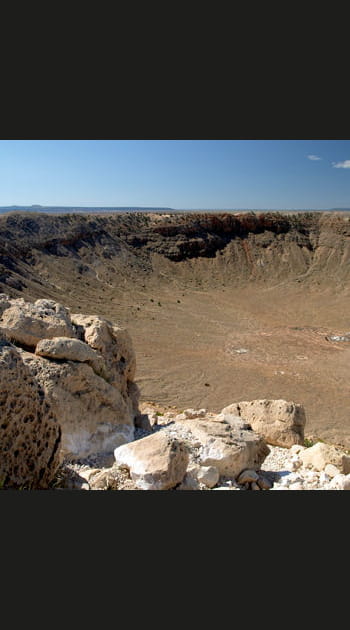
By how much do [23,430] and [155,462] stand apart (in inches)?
69.6

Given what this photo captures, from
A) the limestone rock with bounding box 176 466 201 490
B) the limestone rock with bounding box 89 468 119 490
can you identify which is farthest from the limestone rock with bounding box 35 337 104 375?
the limestone rock with bounding box 176 466 201 490

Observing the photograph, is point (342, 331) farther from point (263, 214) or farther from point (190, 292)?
point (263, 214)

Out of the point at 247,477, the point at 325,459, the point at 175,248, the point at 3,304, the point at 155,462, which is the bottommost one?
the point at 325,459

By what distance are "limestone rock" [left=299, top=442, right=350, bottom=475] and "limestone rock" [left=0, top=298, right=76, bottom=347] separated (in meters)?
4.55

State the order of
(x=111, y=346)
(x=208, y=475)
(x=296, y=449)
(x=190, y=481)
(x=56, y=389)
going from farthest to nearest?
(x=111, y=346)
(x=296, y=449)
(x=56, y=389)
(x=208, y=475)
(x=190, y=481)

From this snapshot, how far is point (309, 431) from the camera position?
14.5 m

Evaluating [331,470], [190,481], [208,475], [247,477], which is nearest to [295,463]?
[331,470]

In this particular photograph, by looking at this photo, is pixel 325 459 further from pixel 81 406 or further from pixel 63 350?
pixel 63 350

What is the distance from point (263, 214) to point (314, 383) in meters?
31.8

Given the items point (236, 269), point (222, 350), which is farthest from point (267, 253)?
point (222, 350)

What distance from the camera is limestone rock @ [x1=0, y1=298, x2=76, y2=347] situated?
6.84 meters

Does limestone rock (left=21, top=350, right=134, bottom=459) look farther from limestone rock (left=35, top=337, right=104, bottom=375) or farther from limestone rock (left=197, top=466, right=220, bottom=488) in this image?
limestone rock (left=197, top=466, right=220, bottom=488)

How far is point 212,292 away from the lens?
38312 millimetres

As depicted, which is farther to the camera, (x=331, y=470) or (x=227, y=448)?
(x=331, y=470)
